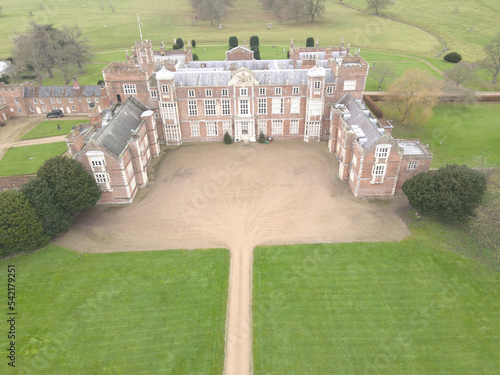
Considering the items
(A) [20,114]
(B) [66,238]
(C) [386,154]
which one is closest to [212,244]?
(B) [66,238]

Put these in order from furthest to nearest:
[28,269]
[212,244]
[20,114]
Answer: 1. [20,114]
2. [212,244]
3. [28,269]

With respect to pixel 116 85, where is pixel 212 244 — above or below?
below

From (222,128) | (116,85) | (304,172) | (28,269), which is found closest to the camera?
(28,269)

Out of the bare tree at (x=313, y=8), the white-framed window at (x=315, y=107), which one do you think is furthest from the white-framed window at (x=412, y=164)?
the bare tree at (x=313, y=8)

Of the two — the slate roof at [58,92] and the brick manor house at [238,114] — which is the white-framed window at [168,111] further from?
the slate roof at [58,92]

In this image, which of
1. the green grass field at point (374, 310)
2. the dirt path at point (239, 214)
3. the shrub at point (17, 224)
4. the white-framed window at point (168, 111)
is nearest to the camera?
the green grass field at point (374, 310)

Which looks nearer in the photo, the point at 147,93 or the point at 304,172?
the point at 304,172

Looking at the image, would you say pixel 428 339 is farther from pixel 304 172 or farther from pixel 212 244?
pixel 304 172
